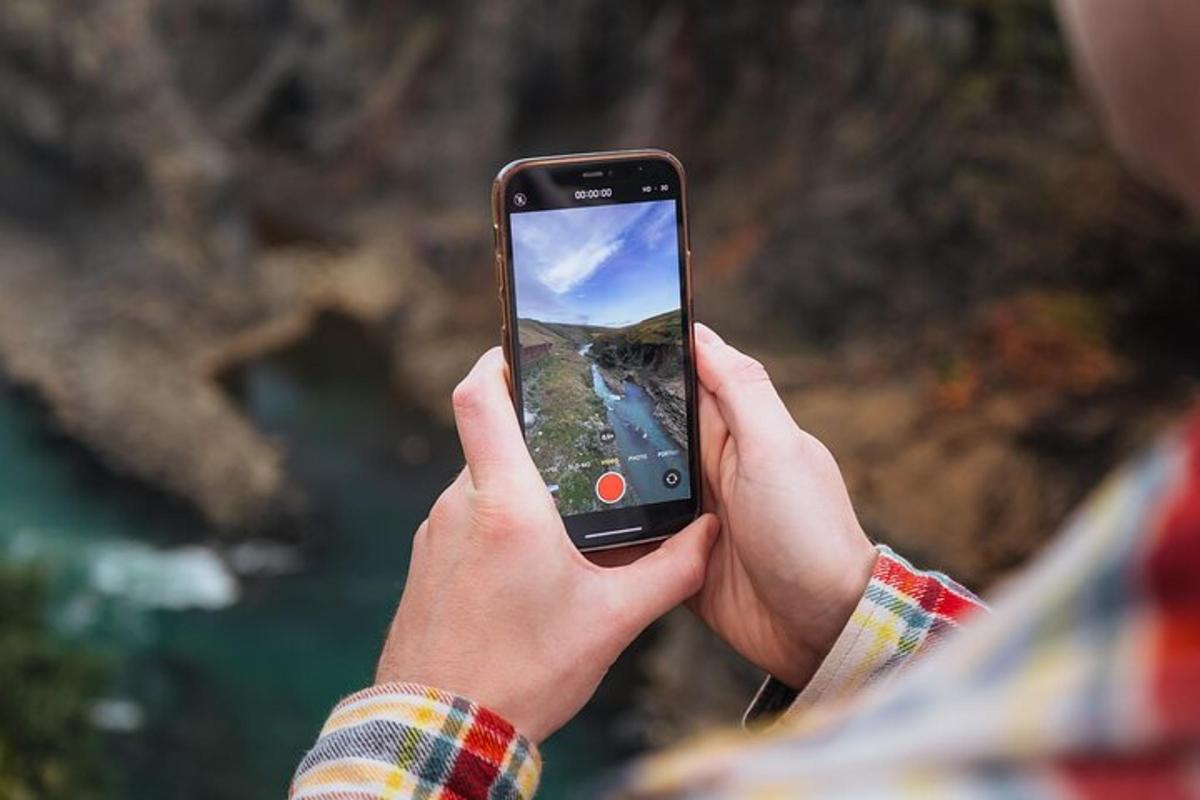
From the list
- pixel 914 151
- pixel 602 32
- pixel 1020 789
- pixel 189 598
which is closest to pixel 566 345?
pixel 1020 789

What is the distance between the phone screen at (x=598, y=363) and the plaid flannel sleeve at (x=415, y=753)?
0.58 feet

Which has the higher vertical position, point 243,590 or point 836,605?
point 836,605

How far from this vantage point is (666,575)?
0.59 metres

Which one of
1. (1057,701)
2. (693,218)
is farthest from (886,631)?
(693,218)

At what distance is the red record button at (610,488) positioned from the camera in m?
0.67

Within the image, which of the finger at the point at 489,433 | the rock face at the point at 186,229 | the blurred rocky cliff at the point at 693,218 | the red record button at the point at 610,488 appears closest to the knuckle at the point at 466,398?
the finger at the point at 489,433

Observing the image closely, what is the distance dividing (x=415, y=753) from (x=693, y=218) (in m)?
2.76

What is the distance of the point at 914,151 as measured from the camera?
288 cm

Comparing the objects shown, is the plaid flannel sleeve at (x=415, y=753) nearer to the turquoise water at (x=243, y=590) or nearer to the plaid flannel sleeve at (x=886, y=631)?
the plaid flannel sleeve at (x=886, y=631)

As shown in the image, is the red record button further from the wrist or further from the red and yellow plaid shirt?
the red and yellow plaid shirt

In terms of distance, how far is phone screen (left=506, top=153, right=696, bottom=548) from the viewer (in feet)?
2.16

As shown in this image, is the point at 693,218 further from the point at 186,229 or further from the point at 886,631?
the point at 886,631

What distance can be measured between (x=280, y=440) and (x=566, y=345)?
2.70 metres

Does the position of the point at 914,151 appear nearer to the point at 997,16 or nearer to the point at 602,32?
the point at 997,16
